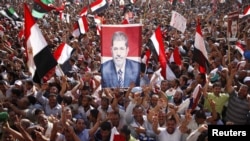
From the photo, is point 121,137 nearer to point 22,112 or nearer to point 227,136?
point 227,136

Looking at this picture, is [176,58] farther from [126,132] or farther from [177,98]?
[126,132]

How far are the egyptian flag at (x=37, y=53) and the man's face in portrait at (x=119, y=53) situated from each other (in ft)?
2.83

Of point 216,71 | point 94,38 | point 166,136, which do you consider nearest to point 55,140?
point 166,136

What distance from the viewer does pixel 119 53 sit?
24.3ft

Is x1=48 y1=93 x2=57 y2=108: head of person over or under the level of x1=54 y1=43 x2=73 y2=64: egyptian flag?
under

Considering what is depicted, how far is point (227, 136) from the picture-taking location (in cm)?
471

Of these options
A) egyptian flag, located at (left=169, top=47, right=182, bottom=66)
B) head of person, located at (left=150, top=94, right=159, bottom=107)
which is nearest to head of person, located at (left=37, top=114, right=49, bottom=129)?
head of person, located at (left=150, top=94, right=159, bottom=107)

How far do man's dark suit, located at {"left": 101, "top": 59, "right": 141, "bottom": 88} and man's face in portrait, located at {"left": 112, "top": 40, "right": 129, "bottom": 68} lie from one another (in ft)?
0.22

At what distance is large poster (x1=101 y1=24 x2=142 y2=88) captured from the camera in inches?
289

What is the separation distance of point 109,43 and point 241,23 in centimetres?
1090

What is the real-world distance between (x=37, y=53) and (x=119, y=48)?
118 centimetres

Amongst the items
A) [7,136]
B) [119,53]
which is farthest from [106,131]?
[119,53]

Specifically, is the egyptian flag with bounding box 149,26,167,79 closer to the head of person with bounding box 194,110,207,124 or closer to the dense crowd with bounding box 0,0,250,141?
the dense crowd with bounding box 0,0,250,141

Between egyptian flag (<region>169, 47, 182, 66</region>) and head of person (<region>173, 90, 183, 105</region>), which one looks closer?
head of person (<region>173, 90, 183, 105</region>)
